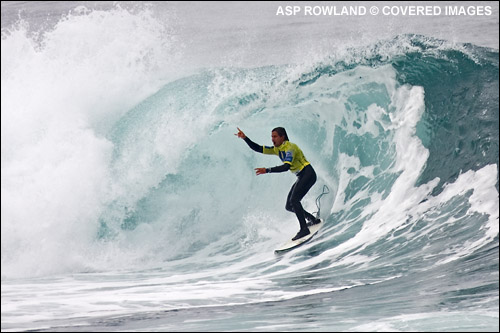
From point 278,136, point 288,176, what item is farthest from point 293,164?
point 288,176

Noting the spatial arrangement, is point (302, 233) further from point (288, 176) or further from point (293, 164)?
point (288, 176)

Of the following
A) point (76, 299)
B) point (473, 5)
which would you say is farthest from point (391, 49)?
point (473, 5)

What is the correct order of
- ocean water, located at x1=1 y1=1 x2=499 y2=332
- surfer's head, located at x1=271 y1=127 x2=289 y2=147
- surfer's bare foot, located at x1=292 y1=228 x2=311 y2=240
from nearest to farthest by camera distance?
ocean water, located at x1=1 y1=1 x2=499 y2=332, surfer's head, located at x1=271 y1=127 x2=289 y2=147, surfer's bare foot, located at x1=292 y1=228 x2=311 y2=240

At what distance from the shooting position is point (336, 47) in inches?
444

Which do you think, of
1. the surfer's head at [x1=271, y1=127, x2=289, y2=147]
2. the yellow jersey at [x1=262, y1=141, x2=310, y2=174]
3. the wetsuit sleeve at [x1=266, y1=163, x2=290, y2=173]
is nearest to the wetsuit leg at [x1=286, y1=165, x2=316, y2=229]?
the yellow jersey at [x1=262, y1=141, x2=310, y2=174]

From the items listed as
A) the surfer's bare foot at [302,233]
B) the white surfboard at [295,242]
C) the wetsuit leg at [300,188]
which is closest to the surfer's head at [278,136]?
the wetsuit leg at [300,188]

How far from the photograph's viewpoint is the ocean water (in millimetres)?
7344

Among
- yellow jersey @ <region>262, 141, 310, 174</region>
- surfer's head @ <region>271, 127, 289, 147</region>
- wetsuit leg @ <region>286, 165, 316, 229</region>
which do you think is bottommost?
wetsuit leg @ <region>286, 165, 316, 229</region>

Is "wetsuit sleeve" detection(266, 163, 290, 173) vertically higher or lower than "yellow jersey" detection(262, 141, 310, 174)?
lower

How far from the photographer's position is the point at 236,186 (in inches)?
413

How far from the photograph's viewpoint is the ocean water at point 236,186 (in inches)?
289

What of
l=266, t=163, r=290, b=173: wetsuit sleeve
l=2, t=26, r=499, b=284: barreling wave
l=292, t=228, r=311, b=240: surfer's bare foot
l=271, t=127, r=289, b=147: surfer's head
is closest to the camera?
l=266, t=163, r=290, b=173: wetsuit sleeve

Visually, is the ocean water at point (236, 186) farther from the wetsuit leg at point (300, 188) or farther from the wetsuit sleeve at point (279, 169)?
the wetsuit sleeve at point (279, 169)

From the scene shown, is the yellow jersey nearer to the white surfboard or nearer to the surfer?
the surfer
